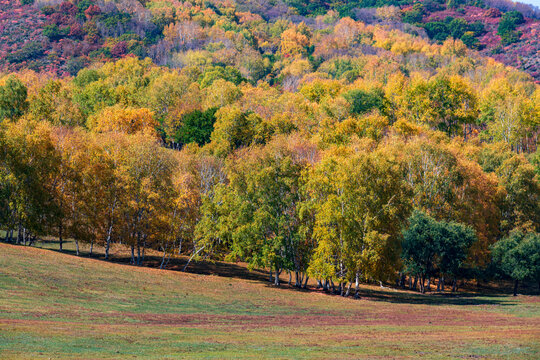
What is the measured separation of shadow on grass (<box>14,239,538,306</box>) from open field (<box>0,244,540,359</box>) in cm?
170

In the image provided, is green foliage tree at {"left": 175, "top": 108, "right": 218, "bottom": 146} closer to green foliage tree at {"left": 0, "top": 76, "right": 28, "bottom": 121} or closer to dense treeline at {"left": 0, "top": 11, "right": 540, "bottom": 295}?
dense treeline at {"left": 0, "top": 11, "right": 540, "bottom": 295}

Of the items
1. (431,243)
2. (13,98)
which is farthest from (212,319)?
(13,98)

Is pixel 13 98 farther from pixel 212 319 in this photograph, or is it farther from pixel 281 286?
pixel 212 319

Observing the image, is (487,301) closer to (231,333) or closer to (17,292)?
(231,333)

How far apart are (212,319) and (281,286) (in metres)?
32.4

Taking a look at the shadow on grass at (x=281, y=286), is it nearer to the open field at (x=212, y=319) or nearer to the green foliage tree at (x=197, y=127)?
the open field at (x=212, y=319)

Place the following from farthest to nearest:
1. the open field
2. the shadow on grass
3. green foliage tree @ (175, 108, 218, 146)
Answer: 1. green foliage tree @ (175, 108, 218, 146)
2. the shadow on grass
3. the open field

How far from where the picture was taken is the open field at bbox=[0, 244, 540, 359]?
3184cm

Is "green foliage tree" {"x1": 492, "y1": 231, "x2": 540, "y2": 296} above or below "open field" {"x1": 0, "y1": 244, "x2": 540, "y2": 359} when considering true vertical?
above

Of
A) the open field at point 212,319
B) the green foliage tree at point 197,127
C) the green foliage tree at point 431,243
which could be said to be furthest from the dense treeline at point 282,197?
the green foliage tree at point 197,127

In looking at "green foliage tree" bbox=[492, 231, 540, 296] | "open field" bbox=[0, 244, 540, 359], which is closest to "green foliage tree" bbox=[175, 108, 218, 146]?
"open field" bbox=[0, 244, 540, 359]

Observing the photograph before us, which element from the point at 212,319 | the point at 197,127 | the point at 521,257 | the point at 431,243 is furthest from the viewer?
the point at 197,127

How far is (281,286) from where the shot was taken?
251 feet

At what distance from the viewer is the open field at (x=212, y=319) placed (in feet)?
104
